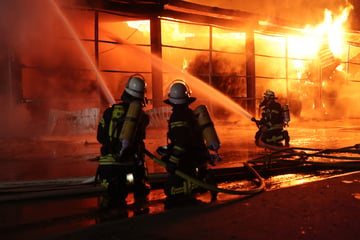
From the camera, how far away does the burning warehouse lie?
11227 millimetres

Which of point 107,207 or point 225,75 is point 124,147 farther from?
point 225,75

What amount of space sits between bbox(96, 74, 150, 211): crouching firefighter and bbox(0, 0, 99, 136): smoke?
7530mm

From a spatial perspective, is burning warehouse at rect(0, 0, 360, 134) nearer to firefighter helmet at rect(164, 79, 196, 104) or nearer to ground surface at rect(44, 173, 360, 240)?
firefighter helmet at rect(164, 79, 196, 104)

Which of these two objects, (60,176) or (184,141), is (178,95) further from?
(60,176)

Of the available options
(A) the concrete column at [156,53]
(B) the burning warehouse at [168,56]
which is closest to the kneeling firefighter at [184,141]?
(B) the burning warehouse at [168,56]

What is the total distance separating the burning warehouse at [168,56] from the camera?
11.2m

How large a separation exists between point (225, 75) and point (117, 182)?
13.7m

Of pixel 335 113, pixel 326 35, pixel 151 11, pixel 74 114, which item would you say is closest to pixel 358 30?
pixel 326 35

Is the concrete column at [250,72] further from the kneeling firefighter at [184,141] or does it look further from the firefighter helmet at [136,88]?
the firefighter helmet at [136,88]

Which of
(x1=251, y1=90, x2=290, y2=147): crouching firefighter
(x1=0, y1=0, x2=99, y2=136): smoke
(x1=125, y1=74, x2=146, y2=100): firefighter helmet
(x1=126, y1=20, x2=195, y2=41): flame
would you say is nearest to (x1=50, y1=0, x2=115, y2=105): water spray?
(x1=0, y1=0, x2=99, y2=136): smoke

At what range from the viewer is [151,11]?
1384cm

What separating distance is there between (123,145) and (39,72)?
383 inches

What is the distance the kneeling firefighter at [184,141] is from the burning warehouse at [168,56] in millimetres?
7172

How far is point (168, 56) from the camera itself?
15344 millimetres
